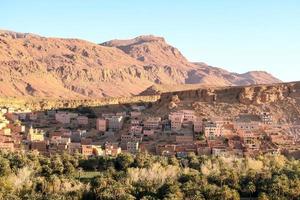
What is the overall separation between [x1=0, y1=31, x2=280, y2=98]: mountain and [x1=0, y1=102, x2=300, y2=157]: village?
39654 mm

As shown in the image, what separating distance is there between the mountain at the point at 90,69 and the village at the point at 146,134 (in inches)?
1561

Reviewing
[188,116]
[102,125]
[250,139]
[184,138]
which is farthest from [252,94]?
[102,125]

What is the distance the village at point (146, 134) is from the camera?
5072cm

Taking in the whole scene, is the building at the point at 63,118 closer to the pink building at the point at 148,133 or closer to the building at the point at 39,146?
the pink building at the point at 148,133

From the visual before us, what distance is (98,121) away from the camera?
204 ft

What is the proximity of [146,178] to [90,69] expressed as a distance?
321 feet

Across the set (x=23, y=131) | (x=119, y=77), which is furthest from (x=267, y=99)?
(x=119, y=77)

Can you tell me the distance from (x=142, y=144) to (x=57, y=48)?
95.7 metres

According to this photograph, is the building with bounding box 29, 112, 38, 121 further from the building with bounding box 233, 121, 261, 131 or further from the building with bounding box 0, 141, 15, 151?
the building with bounding box 233, 121, 261, 131

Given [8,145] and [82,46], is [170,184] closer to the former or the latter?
[8,145]

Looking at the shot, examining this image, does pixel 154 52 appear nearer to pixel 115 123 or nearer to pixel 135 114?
pixel 135 114

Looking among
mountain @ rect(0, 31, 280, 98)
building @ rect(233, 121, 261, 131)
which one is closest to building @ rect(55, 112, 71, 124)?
building @ rect(233, 121, 261, 131)

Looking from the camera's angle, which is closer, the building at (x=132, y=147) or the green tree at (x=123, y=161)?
the green tree at (x=123, y=161)

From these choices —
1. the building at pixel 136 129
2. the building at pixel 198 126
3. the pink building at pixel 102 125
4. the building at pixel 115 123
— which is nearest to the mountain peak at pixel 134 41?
the building at pixel 115 123
